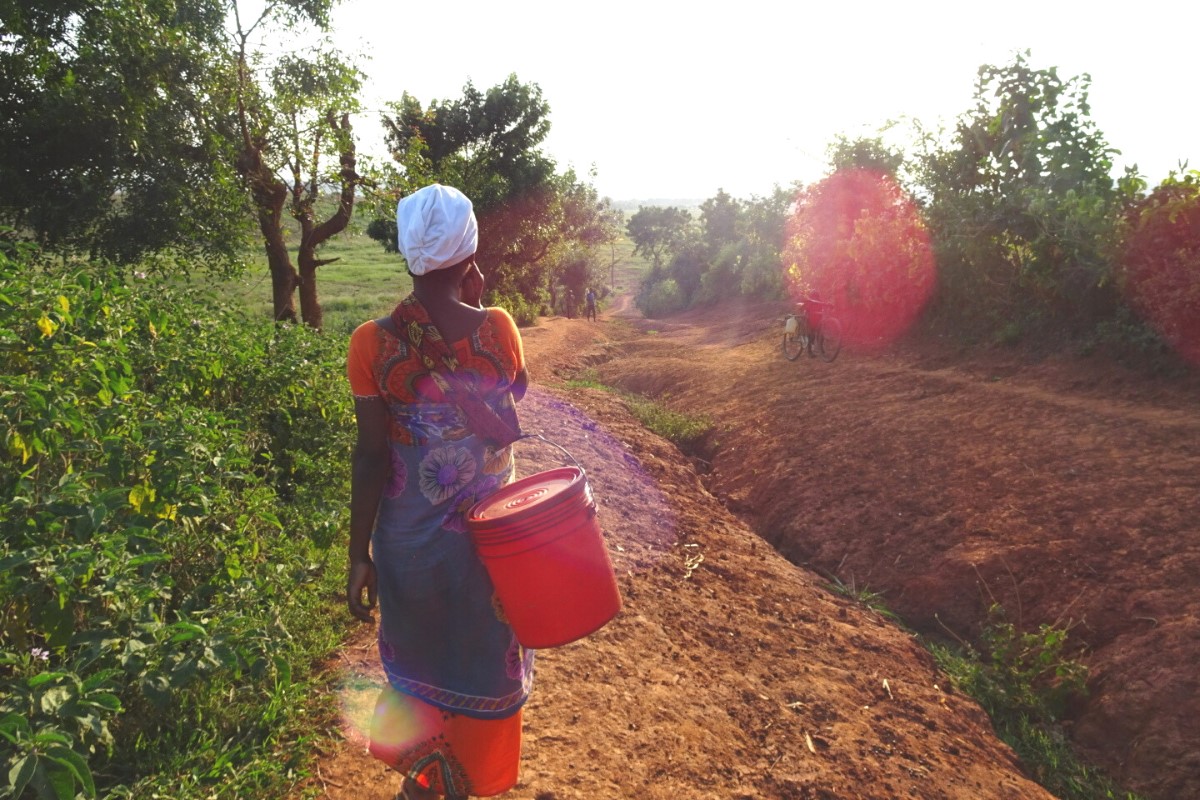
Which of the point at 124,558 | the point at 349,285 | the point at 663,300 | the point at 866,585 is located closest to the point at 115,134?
the point at 124,558

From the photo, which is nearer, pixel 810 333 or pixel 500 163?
pixel 810 333

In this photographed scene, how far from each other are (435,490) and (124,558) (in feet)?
3.08

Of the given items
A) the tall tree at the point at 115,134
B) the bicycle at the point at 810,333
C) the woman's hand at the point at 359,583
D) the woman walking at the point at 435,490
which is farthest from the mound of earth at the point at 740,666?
the bicycle at the point at 810,333

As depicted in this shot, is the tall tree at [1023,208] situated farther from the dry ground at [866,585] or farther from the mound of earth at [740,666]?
the mound of earth at [740,666]

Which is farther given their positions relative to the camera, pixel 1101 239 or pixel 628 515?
pixel 1101 239

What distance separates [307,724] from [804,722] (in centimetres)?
202

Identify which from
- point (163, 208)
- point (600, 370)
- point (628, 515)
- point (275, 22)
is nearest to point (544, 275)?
point (600, 370)

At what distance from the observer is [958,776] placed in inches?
122

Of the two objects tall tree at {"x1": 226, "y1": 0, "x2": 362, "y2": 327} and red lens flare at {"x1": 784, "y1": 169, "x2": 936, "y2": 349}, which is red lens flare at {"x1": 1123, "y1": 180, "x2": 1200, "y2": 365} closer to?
red lens flare at {"x1": 784, "y1": 169, "x2": 936, "y2": 349}

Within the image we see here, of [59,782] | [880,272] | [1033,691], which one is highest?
[880,272]

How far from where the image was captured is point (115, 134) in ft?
25.6

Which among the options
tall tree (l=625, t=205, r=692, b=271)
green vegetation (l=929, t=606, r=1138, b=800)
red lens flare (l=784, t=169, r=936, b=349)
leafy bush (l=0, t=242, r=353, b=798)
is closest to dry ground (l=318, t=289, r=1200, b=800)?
green vegetation (l=929, t=606, r=1138, b=800)

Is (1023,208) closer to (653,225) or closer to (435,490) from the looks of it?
(435,490)

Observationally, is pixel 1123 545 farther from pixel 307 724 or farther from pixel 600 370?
pixel 600 370
